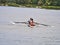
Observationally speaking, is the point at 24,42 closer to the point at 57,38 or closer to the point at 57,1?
the point at 57,38

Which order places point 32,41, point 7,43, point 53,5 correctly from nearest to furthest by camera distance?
point 7,43 → point 32,41 → point 53,5

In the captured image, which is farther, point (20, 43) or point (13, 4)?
point (13, 4)

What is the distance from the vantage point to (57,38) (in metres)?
11.5

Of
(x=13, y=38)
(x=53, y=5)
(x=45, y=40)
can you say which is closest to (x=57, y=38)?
(x=45, y=40)

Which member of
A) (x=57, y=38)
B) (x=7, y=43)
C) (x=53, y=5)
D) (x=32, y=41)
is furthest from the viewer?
(x=53, y=5)

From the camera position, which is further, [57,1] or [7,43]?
[57,1]

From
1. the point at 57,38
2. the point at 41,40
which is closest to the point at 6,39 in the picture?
the point at 41,40

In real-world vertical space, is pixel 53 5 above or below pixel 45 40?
below

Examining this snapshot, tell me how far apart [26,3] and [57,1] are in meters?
3.95

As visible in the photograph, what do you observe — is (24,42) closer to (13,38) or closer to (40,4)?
(13,38)

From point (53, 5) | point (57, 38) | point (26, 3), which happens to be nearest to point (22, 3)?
point (26, 3)

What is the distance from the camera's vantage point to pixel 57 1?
125ft

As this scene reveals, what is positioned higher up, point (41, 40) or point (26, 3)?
point (41, 40)

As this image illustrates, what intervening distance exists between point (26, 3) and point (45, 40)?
28.0 metres
